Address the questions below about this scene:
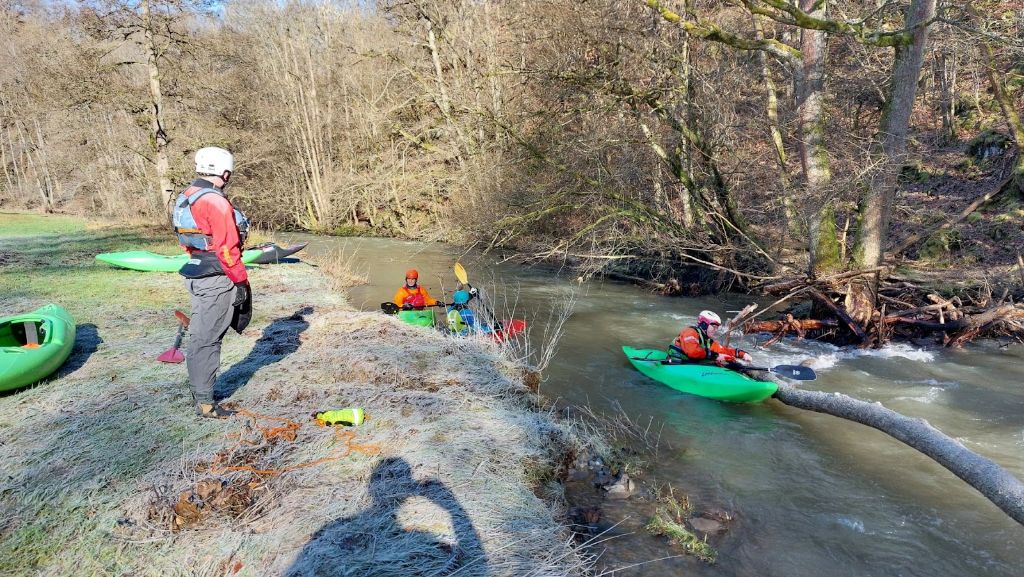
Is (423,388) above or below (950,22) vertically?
below

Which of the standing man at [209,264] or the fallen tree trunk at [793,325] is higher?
the standing man at [209,264]

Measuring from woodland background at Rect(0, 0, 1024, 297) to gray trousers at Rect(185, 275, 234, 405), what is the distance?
5785 mm

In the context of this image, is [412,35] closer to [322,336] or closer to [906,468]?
[322,336]

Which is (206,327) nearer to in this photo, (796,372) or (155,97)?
(796,372)

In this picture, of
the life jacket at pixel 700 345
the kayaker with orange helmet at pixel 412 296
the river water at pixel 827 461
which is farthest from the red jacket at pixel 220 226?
the life jacket at pixel 700 345

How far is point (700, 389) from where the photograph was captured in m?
5.97

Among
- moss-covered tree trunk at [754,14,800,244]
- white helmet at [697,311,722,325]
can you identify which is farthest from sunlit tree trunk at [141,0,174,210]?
moss-covered tree trunk at [754,14,800,244]

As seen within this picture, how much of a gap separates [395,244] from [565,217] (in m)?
7.89

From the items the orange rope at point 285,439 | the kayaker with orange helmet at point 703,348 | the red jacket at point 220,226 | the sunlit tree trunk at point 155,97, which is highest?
the sunlit tree trunk at point 155,97

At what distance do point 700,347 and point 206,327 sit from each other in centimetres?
509

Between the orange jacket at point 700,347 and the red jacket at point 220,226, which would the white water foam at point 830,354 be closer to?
the orange jacket at point 700,347

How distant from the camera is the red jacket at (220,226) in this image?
329 cm

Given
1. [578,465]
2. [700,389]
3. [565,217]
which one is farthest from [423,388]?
[565,217]

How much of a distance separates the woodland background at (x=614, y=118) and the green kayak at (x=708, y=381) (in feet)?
8.25
